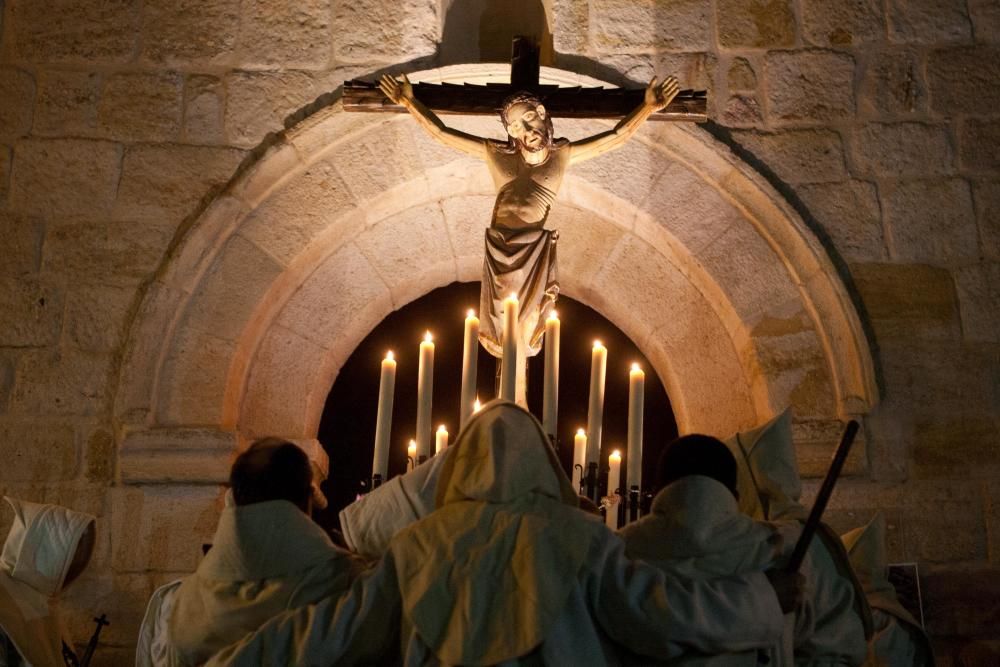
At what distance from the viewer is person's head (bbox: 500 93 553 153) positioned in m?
4.27

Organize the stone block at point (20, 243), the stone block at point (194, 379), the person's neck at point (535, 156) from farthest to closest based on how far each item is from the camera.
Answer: the stone block at point (20, 243) → the stone block at point (194, 379) → the person's neck at point (535, 156)

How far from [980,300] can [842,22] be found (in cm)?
124

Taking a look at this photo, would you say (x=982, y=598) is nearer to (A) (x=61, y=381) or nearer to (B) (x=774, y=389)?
(B) (x=774, y=389)

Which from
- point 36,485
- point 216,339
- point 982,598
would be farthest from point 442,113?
point 982,598

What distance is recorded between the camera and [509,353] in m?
3.68

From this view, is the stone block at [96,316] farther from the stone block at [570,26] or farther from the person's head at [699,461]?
the person's head at [699,461]

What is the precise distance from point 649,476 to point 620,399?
0.38 m

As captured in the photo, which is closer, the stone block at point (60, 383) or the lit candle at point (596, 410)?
the lit candle at point (596, 410)

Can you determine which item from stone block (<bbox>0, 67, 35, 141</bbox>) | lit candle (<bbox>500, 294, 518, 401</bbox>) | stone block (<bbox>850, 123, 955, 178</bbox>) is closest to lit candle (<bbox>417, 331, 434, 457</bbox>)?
lit candle (<bbox>500, 294, 518, 401</bbox>)

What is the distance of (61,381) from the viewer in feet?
14.8

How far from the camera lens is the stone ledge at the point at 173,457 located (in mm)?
4324

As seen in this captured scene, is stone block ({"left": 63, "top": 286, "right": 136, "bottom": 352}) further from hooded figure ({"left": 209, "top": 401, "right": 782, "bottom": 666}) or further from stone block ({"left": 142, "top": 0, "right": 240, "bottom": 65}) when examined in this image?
hooded figure ({"left": 209, "top": 401, "right": 782, "bottom": 666})

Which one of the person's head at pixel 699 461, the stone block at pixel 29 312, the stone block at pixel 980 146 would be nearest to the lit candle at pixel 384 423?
the person's head at pixel 699 461

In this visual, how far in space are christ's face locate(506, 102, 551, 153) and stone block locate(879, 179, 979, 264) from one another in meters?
1.35
